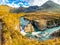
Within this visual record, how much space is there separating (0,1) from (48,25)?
5.41ft

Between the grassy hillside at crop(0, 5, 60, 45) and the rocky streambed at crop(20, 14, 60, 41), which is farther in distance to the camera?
the rocky streambed at crop(20, 14, 60, 41)

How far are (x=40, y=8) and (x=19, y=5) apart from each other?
2.15ft

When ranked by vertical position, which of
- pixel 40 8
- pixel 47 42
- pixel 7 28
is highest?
pixel 40 8

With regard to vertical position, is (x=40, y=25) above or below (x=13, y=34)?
above

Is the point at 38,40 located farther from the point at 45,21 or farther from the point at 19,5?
the point at 19,5

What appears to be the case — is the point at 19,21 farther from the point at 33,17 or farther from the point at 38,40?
the point at 38,40

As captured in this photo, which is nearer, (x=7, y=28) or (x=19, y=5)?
(x=7, y=28)

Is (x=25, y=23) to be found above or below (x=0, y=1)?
below

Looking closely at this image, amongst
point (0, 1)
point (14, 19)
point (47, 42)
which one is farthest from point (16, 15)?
point (47, 42)

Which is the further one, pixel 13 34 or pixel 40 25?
pixel 40 25

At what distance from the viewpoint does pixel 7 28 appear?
19.5ft

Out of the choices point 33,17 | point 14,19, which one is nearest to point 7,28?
point 14,19

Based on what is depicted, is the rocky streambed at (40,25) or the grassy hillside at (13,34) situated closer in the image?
the grassy hillside at (13,34)

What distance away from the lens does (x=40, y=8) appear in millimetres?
6375
